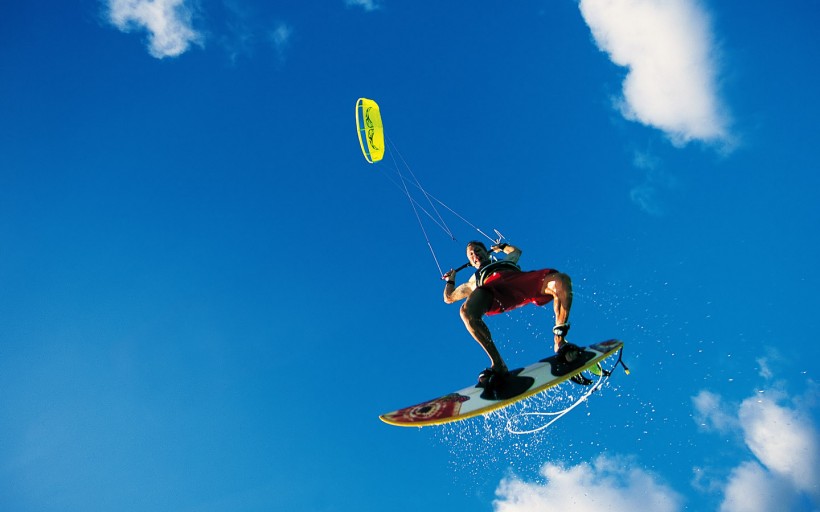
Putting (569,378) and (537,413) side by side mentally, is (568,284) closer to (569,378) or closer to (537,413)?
(569,378)

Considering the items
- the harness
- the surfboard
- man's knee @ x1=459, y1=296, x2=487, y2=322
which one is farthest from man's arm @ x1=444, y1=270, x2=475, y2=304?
the surfboard

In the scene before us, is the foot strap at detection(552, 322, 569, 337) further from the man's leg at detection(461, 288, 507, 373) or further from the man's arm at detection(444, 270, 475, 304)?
the man's arm at detection(444, 270, 475, 304)

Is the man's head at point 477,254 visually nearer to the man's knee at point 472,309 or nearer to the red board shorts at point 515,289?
the red board shorts at point 515,289

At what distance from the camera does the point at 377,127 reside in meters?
10.9

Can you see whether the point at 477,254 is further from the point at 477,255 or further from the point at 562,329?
the point at 562,329

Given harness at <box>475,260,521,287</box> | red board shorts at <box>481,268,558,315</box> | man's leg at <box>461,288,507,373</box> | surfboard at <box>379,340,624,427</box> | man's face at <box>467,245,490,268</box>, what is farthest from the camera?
man's face at <box>467,245,490,268</box>

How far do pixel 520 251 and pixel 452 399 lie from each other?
2521mm

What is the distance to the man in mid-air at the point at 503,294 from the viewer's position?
18.3 feet

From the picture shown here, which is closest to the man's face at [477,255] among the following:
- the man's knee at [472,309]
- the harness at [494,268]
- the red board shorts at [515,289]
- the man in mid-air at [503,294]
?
the man in mid-air at [503,294]

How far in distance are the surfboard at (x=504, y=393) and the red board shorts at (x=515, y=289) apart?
88 centimetres

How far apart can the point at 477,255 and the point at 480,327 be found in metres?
1.47

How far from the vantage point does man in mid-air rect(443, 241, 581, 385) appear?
5.57 m

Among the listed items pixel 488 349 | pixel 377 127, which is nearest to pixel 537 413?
pixel 488 349

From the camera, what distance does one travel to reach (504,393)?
18.4ft
